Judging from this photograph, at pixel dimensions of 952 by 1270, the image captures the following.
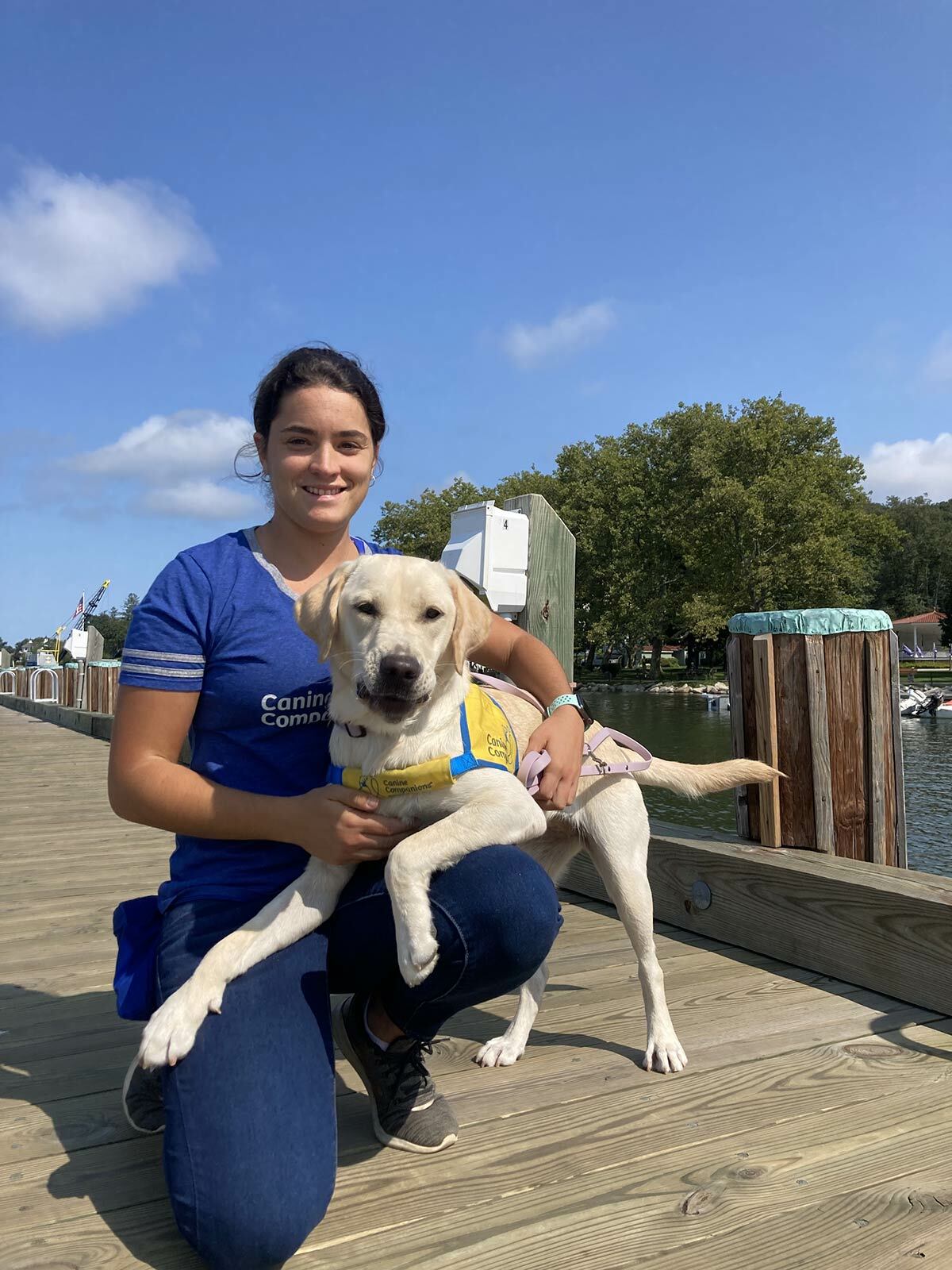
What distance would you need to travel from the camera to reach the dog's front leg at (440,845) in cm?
219

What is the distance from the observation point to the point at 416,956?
2168 millimetres

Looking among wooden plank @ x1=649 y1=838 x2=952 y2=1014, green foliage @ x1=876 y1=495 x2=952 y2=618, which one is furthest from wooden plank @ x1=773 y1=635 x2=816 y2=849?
green foliage @ x1=876 y1=495 x2=952 y2=618

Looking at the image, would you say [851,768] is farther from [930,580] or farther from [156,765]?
[930,580]

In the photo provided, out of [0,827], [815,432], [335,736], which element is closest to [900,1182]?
[335,736]

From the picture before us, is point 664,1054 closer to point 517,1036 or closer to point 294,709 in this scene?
point 517,1036

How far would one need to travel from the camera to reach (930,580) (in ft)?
266

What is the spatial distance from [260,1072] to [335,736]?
86 centimetres

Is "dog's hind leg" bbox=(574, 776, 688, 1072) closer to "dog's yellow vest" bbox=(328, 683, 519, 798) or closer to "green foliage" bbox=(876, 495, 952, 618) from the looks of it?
"dog's yellow vest" bbox=(328, 683, 519, 798)

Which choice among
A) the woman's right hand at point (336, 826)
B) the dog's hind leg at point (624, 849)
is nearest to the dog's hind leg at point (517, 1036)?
the dog's hind leg at point (624, 849)

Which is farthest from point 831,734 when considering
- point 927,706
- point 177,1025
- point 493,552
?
point 927,706

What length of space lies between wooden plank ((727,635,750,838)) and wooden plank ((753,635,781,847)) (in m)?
0.10

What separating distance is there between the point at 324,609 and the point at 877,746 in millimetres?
2572

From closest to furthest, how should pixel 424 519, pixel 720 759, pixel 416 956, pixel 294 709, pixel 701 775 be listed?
pixel 416 956 → pixel 294 709 → pixel 701 775 → pixel 720 759 → pixel 424 519

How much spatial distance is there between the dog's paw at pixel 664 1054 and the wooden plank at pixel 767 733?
4.40 feet
